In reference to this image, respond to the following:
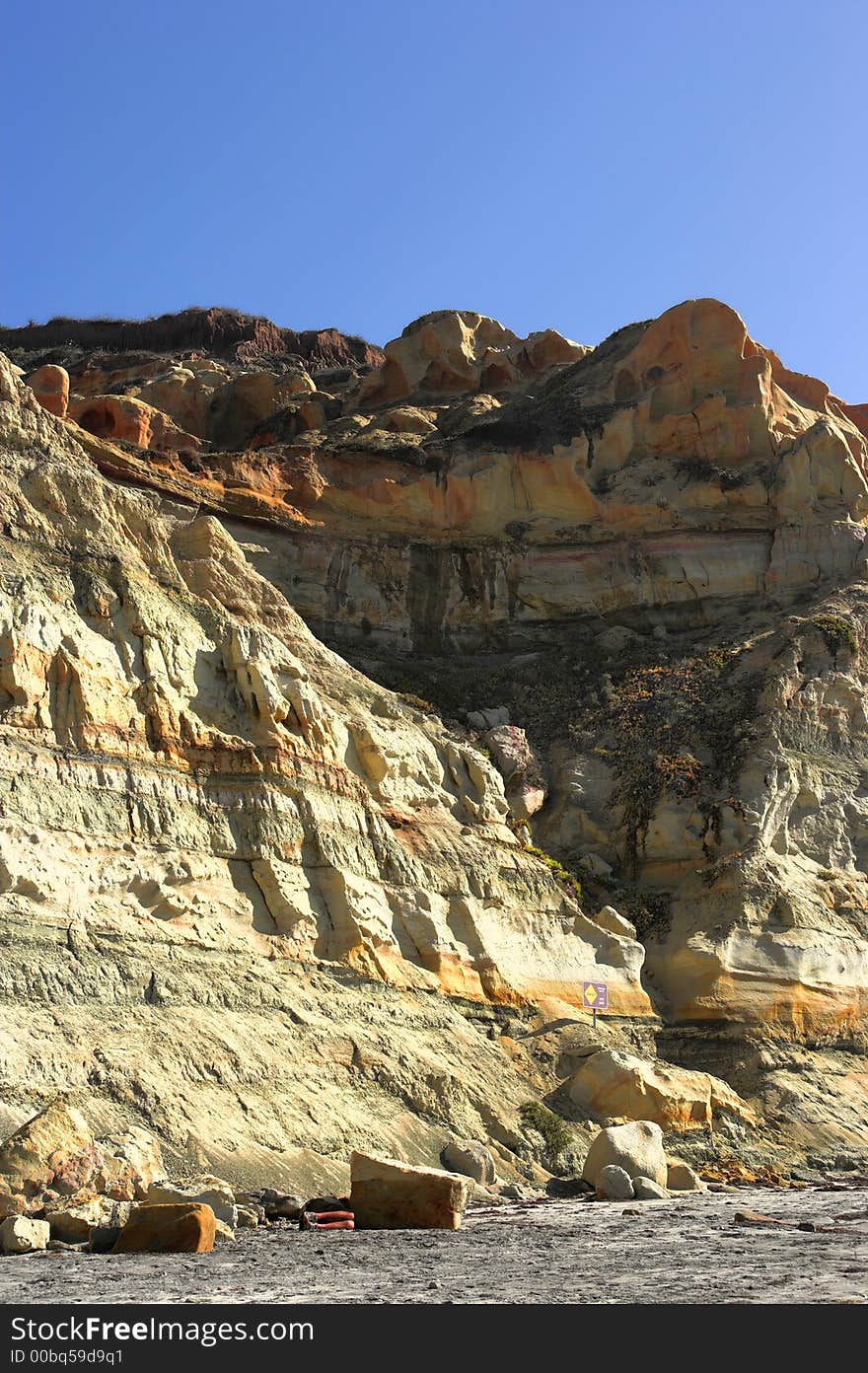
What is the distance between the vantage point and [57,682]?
93.8ft

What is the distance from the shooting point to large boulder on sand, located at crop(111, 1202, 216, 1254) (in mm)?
16047

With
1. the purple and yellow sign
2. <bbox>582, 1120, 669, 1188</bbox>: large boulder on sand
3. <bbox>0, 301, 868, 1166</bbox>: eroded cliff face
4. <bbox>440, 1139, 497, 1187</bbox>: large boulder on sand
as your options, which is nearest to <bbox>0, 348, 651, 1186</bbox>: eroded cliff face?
<bbox>0, 301, 868, 1166</bbox>: eroded cliff face

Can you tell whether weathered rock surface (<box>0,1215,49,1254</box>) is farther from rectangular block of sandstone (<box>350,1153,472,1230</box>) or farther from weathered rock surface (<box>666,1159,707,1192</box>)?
weathered rock surface (<box>666,1159,707,1192</box>)

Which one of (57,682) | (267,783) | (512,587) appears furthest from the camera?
(512,587)

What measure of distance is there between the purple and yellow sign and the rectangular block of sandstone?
1638 centimetres

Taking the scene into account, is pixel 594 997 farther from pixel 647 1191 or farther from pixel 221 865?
pixel 647 1191

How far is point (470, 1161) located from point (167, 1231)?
1095cm

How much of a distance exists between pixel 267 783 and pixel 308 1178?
381 inches

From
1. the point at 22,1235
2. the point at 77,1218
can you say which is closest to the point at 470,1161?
the point at 77,1218

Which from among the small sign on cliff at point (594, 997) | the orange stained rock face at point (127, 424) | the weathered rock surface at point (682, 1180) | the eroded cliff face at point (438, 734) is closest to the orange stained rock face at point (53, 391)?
the eroded cliff face at point (438, 734)

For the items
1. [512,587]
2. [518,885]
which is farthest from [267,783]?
[512,587]

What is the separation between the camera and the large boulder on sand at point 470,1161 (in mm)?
26172

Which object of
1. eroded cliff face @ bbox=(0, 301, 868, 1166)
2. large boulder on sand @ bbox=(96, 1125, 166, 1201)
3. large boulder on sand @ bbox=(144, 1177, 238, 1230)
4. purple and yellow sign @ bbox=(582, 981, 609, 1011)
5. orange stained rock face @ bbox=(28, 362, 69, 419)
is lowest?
large boulder on sand @ bbox=(144, 1177, 238, 1230)

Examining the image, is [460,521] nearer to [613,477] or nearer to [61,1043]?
[613,477]
